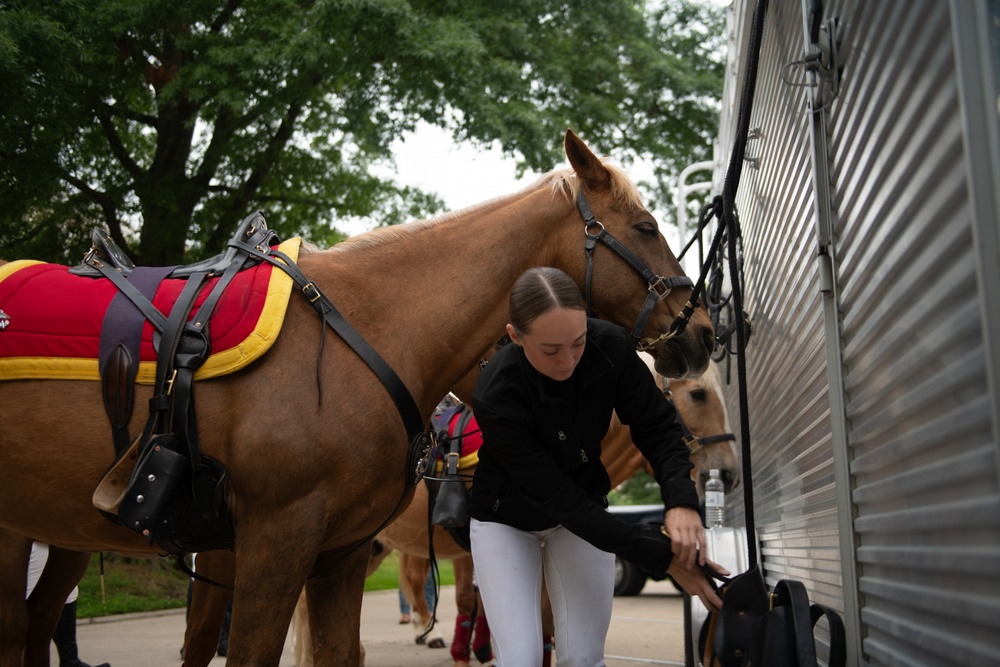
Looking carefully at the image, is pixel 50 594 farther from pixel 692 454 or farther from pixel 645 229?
pixel 692 454

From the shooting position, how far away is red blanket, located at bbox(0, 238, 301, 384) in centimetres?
320

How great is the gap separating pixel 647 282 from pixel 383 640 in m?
6.63

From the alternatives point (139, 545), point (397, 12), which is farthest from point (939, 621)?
point (397, 12)

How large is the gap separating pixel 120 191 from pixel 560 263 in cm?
944

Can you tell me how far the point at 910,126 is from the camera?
2037 millimetres

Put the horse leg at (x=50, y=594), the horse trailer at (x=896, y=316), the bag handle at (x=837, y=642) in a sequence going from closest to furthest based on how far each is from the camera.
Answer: the horse trailer at (x=896, y=316) < the bag handle at (x=837, y=642) < the horse leg at (x=50, y=594)

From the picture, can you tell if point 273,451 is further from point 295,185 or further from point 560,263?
point 295,185

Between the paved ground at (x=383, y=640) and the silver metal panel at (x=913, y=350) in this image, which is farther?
the paved ground at (x=383, y=640)

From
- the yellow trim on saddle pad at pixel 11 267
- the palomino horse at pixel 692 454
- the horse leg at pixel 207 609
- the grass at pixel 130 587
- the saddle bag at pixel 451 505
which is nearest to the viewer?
the yellow trim on saddle pad at pixel 11 267

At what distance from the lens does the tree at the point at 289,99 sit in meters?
9.77

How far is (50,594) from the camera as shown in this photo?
4.41m

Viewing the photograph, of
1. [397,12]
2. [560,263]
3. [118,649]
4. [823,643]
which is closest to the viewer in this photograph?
[823,643]

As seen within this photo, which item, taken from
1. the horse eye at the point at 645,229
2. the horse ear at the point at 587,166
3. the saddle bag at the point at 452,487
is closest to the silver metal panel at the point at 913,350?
the horse eye at the point at 645,229

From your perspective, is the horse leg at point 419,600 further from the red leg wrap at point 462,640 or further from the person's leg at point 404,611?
the red leg wrap at point 462,640
